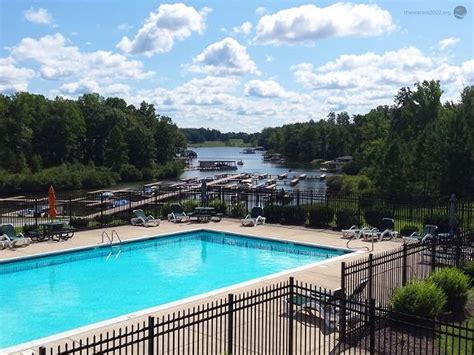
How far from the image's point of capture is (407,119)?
75750 mm

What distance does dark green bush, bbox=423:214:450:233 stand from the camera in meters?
19.5

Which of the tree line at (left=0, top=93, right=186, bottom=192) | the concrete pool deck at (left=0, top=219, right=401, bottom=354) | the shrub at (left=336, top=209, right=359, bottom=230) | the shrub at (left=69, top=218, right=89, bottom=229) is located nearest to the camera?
the concrete pool deck at (left=0, top=219, right=401, bottom=354)

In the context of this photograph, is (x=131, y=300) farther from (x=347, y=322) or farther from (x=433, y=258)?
(x=433, y=258)

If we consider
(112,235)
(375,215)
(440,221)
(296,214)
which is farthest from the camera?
(296,214)

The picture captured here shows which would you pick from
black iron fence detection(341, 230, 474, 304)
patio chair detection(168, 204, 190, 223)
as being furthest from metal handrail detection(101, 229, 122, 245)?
Result: black iron fence detection(341, 230, 474, 304)

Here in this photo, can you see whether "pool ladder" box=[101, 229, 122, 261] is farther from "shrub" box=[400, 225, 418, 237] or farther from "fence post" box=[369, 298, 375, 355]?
"fence post" box=[369, 298, 375, 355]

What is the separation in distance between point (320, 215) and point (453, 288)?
12.5 metres

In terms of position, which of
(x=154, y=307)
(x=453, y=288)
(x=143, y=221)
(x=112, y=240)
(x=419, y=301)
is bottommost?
(x=112, y=240)

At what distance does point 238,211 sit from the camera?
85.7 ft

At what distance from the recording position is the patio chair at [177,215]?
81.1ft

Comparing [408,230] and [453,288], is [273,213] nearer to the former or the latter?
[408,230]

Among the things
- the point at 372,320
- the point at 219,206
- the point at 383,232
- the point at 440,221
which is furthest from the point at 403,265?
the point at 219,206

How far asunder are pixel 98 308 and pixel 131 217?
38.7 ft

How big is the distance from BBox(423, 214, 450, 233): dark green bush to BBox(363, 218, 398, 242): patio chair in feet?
4.45
